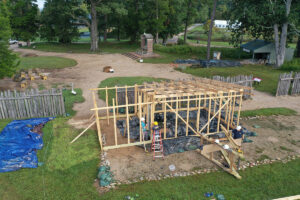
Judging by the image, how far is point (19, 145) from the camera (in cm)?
1134

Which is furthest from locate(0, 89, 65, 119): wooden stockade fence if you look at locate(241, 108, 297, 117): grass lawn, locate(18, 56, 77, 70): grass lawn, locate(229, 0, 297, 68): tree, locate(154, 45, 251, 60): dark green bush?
locate(154, 45, 251, 60): dark green bush

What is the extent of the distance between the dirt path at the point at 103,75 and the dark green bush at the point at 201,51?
8.86 meters

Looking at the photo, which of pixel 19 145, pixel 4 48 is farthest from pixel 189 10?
pixel 19 145

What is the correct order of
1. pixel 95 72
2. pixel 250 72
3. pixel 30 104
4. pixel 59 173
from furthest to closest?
1. pixel 250 72
2. pixel 95 72
3. pixel 30 104
4. pixel 59 173

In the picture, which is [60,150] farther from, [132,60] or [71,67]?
[132,60]

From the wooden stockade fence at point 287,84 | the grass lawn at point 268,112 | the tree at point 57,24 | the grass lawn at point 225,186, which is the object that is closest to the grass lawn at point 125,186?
the grass lawn at point 225,186

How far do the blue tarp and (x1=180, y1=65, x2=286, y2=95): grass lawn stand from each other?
62.6 feet

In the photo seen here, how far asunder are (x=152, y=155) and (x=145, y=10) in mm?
40613

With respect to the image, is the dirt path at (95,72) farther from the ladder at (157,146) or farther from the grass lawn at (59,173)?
the ladder at (157,146)

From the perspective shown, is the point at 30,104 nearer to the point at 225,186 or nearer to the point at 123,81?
the point at 123,81

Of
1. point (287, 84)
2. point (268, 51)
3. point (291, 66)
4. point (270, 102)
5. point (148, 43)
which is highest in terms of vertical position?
point (148, 43)

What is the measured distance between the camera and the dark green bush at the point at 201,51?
124 ft

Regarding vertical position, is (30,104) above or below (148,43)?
below

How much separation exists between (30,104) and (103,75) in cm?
1209
